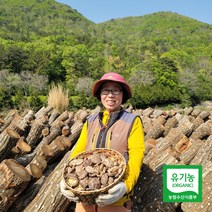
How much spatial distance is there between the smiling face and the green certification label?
107 cm

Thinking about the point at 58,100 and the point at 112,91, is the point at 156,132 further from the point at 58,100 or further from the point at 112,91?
the point at 58,100

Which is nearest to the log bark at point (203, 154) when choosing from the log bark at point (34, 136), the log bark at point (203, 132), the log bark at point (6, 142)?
the log bark at point (203, 132)

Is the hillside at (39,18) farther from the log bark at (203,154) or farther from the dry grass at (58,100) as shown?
the log bark at (203,154)

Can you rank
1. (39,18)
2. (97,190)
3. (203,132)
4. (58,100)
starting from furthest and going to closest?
(39,18), (58,100), (203,132), (97,190)

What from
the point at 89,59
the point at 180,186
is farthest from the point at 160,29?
the point at 180,186

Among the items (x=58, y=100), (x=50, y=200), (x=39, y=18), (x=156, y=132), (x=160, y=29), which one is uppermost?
(x=39, y=18)

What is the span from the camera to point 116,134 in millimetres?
2688

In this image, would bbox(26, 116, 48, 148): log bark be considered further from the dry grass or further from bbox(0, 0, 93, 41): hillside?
bbox(0, 0, 93, 41): hillside

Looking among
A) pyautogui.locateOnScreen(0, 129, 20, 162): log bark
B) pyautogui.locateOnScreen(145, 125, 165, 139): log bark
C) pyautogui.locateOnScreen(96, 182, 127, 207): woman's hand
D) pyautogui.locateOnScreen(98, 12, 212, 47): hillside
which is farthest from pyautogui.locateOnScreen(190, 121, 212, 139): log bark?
pyautogui.locateOnScreen(98, 12, 212, 47): hillside

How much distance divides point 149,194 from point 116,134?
1139 millimetres

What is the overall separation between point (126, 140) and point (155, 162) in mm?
1558

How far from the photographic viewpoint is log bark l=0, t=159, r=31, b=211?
3.37 m

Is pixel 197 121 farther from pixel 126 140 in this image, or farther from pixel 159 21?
pixel 159 21

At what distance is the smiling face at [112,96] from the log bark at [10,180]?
1.42 meters
